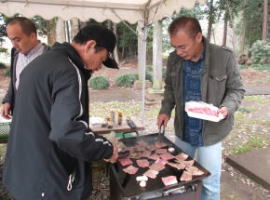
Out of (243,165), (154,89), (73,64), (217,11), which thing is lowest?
(243,165)

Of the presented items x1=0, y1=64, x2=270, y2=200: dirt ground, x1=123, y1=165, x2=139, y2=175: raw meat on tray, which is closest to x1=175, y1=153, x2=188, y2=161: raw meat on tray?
x1=123, y1=165, x2=139, y2=175: raw meat on tray

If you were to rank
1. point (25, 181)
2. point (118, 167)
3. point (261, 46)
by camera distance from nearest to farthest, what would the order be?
point (25, 181), point (118, 167), point (261, 46)

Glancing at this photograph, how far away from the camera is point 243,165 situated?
384 centimetres

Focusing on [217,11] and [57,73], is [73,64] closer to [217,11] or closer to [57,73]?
[57,73]

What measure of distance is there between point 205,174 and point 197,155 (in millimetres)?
575

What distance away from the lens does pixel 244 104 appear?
26.1ft

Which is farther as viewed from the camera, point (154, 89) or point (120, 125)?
point (154, 89)

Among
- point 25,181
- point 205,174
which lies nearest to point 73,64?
point 25,181

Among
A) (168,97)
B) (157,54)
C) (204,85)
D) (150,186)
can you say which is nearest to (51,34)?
(157,54)

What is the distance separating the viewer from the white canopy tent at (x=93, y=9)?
10.9 feet

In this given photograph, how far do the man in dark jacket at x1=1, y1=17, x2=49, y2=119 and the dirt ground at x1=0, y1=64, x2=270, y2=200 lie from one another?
1144 millimetres

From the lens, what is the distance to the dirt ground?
3.33m

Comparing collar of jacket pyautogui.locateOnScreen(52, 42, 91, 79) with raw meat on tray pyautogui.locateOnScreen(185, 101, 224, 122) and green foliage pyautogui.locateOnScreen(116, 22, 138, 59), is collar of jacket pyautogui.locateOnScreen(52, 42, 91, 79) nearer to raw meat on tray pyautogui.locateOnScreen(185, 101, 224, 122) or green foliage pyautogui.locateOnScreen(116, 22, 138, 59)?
raw meat on tray pyautogui.locateOnScreen(185, 101, 224, 122)

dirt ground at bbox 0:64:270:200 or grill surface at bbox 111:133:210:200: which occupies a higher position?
grill surface at bbox 111:133:210:200
